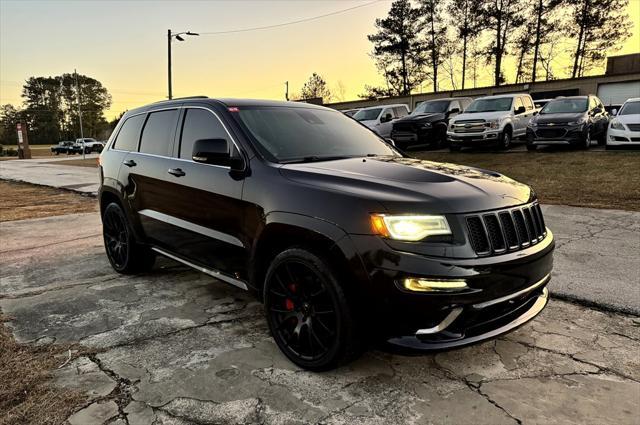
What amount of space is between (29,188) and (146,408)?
1547 cm

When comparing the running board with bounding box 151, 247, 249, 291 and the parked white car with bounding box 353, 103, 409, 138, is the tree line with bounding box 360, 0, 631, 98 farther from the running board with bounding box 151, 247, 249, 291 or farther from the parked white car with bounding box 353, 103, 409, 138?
the running board with bounding box 151, 247, 249, 291

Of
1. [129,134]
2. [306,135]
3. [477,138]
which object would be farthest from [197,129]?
[477,138]

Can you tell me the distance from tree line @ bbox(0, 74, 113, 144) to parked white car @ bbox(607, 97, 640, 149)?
84524 mm

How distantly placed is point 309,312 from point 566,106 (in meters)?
15.3

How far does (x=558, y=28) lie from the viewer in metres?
37.6

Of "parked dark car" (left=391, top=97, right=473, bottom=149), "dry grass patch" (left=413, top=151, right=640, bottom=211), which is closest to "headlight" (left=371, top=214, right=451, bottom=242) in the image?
"dry grass patch" (left=413, top=151, right=640, bottom=211)

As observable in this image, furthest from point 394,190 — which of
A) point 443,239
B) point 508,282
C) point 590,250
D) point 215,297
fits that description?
point 590,250

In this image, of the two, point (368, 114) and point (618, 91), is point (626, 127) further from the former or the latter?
point (618, 91)

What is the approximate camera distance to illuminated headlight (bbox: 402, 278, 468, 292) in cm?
247

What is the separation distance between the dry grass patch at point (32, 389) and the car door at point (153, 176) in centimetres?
137

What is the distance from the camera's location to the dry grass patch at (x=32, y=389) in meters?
2.52

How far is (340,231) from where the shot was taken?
8.70ft

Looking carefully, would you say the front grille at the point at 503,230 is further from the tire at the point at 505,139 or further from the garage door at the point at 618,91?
the garage door at the point at 618,91

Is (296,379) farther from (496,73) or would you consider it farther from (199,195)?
(496,73)
